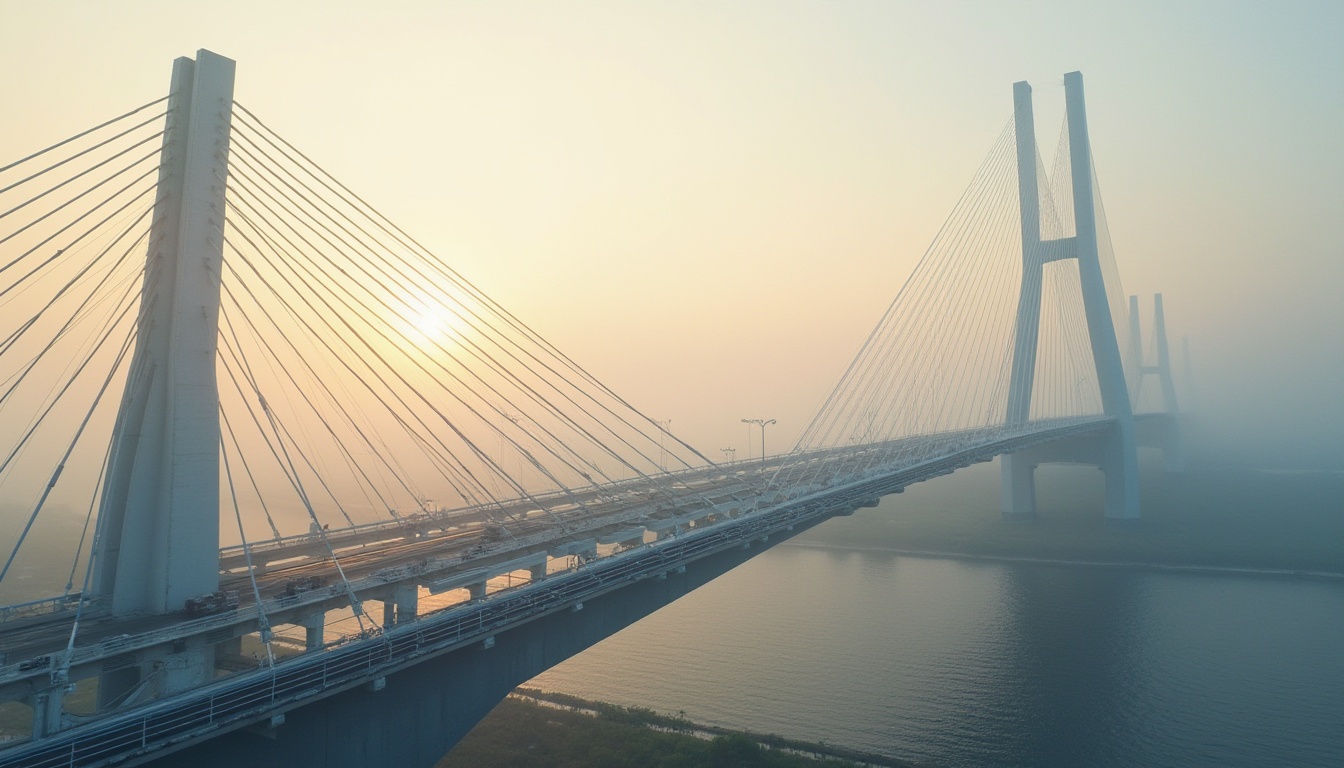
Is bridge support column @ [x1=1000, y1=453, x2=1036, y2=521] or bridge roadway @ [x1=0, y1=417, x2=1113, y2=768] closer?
bridge roadway @ [x1=0, y1=417, x2=1113, y2=768]

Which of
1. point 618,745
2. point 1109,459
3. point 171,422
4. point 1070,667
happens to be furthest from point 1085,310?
point 171,422

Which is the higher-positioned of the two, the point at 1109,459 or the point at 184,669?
the point at 1109,459

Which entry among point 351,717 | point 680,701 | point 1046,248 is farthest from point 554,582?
point 1046,248

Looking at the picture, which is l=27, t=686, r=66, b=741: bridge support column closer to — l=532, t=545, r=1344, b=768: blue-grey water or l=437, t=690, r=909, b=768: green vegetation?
l=437, t=690, r=909, b=768: green vegetation

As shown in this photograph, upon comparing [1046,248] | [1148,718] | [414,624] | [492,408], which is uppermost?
[1046,248]

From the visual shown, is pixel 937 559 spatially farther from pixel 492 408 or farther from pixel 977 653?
pixel 492 408

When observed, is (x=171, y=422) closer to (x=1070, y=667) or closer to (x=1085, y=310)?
(x=1070, y=667)

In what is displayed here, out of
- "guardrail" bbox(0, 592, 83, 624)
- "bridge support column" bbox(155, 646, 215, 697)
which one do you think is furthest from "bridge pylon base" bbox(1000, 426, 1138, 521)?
"guardrail" bbox(0, 592, 83, 624)
